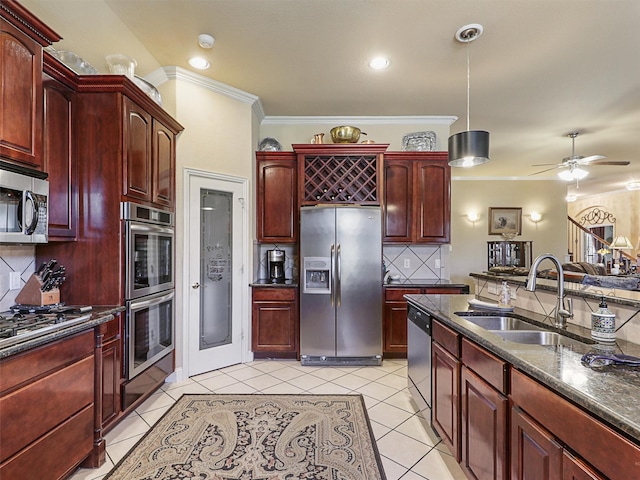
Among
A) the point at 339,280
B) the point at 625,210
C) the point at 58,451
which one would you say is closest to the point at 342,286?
the point at 339,280

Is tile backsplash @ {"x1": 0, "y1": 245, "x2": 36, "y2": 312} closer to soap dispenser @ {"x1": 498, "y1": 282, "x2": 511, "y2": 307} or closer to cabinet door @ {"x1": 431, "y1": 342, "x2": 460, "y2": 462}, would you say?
cabinet door @ {"x1": 431, "y1": 342, "x2": 460, "y2": 462}

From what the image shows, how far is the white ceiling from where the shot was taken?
2.30 m

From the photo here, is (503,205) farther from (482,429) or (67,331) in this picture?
(67,331)

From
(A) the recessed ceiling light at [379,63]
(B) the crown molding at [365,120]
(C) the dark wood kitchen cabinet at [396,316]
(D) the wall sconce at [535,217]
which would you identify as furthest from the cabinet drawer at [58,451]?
(D) the wall sconce at [535,217]

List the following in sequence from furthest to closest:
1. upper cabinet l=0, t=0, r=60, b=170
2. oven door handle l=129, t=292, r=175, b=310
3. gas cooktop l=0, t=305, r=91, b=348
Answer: oven door handle l=129, t=292, r=175, b=310 → upper cabinet l=0, t=0, r=60, b=170 → gas cooktop l=0, t=305, r=91, b=348

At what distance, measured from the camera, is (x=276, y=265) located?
3947 millimetres

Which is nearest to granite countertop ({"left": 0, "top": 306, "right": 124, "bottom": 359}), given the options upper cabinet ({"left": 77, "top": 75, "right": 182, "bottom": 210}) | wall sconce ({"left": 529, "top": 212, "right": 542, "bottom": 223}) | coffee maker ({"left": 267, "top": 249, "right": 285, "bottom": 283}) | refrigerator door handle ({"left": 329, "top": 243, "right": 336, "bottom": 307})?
upper cabinet ({"left": 77, "top": 75, "right": 182, "bottom": 210})

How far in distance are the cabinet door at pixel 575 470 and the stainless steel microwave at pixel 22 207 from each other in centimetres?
252

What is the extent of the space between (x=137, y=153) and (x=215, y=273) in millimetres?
1430

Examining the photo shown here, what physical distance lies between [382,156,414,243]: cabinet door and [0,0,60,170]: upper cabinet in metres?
3.23

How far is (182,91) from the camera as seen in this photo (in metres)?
3.21

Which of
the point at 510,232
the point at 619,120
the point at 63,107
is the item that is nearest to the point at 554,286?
the point at 63,107

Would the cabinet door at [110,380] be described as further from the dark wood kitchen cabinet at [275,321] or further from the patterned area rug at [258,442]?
the dark wood kitchen cabinet at [275,321]

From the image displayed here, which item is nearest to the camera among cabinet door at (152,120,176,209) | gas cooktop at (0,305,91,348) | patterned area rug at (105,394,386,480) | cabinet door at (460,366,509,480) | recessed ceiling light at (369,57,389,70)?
cabinet door at (460,366,509,480)
